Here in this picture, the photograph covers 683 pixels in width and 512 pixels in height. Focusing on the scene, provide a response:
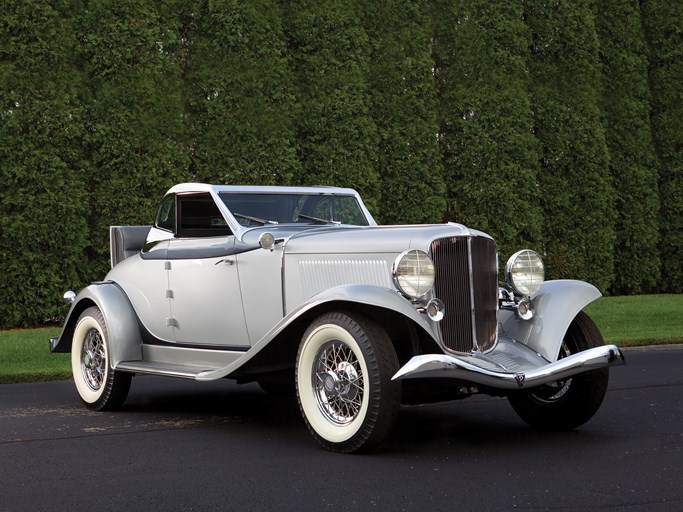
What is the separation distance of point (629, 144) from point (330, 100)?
22.9ft

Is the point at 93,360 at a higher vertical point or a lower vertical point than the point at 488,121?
lower

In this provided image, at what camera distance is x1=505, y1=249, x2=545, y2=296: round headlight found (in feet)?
22.8

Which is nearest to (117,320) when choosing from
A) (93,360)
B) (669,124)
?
(93,360)

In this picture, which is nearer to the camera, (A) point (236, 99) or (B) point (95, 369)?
(B) point (95, 369)

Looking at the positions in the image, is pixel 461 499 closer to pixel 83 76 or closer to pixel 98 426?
pixel 98 426

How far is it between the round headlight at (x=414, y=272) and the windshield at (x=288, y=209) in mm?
1875

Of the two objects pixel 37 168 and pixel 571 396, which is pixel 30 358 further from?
pixel 571 396

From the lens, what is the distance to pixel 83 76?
1492 centimetres

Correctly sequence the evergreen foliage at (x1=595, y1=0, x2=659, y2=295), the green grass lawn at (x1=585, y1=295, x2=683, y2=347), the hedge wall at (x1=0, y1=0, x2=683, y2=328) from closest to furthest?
the green grass lawn at (x1=585, y1=295, x2=683, y2=347)
the hedge wall at (x1=0, y1=0, x2=683, y2=328)
the evergreen foliage at (x1=595, y1=0, x2=659, y2=295)

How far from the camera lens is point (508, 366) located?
637cm

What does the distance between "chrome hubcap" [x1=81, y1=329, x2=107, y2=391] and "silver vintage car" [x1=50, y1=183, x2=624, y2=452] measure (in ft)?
0.05

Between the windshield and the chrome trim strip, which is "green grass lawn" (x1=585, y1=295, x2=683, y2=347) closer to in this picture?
the windshield

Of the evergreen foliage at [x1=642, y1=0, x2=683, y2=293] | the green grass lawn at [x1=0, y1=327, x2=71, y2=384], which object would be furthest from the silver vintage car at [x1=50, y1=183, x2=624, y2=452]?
the evergreen foliage at [x1=642, y1=0, x2=683, y2=293]

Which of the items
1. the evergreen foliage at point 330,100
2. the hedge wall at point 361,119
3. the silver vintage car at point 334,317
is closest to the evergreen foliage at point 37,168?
the hedge wall at point 361,119
